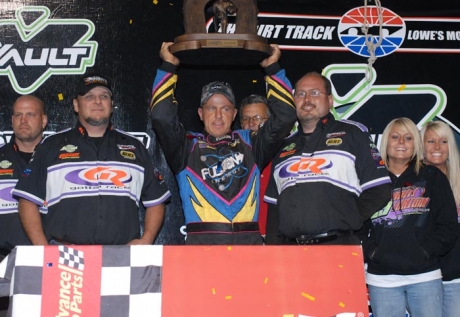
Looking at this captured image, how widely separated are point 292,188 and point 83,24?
1891 mm

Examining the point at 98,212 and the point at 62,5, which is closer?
the point at 98,212

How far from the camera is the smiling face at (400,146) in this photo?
3.69 meters

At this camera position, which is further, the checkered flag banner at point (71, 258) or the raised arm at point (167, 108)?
the raised arm at point (167, 108)

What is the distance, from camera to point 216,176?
11.3 feet

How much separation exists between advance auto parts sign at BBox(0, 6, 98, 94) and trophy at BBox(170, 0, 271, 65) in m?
1.11

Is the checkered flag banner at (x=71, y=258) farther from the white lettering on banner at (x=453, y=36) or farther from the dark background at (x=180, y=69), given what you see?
the white lettering on banner at (x=453, y=36)

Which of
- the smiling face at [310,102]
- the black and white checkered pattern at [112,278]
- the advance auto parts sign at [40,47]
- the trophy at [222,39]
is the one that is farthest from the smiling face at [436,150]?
the advance auto parts sign at [40,47]

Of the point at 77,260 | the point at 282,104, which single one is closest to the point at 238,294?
the point at 77,260

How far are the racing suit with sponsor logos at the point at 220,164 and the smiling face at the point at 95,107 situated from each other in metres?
0.38

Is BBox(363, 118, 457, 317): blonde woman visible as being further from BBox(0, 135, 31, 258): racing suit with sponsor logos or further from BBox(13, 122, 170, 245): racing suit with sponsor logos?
BBox(0, 135, 31, 258): racing suit with sponsor logos

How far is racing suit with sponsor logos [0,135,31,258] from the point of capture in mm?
→ 3732

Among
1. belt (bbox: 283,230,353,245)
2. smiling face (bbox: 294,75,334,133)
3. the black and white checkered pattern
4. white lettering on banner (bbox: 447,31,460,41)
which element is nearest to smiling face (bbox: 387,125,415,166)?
smiling face (bbox: 294,75,334,133)

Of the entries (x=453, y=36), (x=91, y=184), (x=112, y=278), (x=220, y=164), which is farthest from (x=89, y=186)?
(x=453, y=36)

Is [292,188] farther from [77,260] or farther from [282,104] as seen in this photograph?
[77,260]
